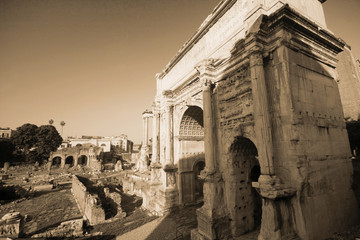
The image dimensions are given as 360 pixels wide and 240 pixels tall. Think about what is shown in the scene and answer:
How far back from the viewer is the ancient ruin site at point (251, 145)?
469 cm

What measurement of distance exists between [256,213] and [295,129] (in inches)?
188

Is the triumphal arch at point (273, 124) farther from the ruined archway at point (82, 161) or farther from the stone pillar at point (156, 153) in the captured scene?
the ruined archway at point (82, 161)

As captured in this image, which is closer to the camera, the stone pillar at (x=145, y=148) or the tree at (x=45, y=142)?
the stone pillar at (x=145, y=148)

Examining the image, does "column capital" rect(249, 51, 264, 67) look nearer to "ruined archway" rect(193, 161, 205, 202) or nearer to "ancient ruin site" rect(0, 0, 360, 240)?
"ancient ruin site" rect(0, 0, 360, 240)

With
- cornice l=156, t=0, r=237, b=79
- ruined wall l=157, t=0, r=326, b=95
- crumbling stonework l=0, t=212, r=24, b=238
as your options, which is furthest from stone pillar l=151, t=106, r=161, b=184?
crumbling stonework l=0, t=212, r=24, b=238

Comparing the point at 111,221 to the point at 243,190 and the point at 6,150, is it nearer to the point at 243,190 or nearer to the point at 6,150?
the point at 243,190

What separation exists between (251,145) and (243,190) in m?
1.97

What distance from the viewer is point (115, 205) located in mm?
11961

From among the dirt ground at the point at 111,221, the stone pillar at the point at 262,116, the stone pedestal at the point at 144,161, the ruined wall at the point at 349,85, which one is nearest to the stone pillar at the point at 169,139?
the dirt ground at the point at 111,221

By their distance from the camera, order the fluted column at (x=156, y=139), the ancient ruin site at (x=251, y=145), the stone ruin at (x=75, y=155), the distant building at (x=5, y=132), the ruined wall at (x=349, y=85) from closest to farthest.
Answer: the ancient ruin site at (x=251, y=145) < the fluted column at (x=156, y=139) < the ruined wall at (x=349, y=85) < the stone ruin at (x=75, y=155) < the distant building at (x=5, y=132)

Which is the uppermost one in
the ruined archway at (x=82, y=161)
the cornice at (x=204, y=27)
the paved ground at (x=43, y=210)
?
the cornice at (x=204, y=27)

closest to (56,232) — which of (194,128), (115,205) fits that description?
(115,205)

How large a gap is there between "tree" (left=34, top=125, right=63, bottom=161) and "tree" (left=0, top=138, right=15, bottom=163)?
14.3ft

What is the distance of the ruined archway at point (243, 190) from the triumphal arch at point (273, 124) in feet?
0.13
